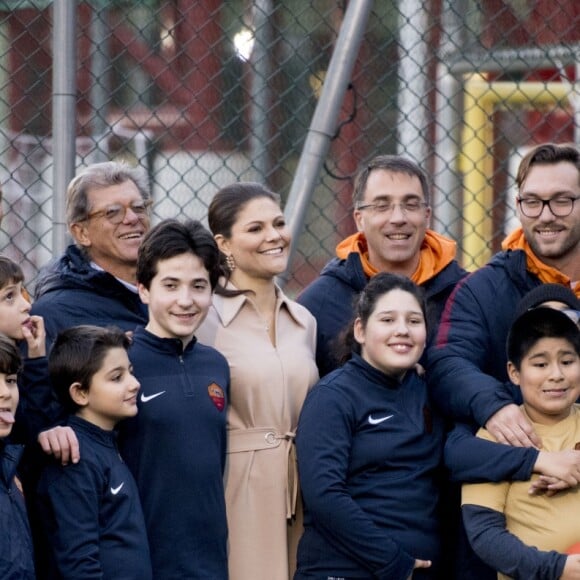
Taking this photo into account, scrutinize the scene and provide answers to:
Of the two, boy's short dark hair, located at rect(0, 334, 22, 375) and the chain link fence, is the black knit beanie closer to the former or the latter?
boy's short dark hair, located at rect(0, 334, 22, 375)

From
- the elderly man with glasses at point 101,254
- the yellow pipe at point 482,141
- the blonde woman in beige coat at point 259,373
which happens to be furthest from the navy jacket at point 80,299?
the yellow pipe at point 482,141

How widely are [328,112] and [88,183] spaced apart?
38.9 inches

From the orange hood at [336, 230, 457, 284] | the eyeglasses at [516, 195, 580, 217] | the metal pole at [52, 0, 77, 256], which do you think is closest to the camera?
the eyeglasses at [516, 195, 580, 217]

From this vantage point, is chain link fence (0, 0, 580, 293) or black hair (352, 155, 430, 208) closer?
black hair (352, 155, 430, 208)

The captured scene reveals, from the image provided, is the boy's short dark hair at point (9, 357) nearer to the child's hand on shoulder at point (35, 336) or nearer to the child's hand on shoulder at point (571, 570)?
the child's hand on shoulder at point (35, 336)

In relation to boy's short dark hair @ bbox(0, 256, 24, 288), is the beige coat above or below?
below

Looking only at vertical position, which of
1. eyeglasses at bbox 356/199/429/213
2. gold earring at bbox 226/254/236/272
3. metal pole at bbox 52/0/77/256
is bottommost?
gold earring at bbox 226/254/236/272

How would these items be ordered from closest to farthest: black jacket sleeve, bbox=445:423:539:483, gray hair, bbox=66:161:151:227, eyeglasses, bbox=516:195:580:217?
black jacket sleeve, bbox=445:423:539:483
eyeglasses, bbox=516:195:580:217
gray hair, bbox=66:161:151:227

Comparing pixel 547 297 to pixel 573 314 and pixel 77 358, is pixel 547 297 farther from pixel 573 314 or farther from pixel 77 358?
pixel 77 358

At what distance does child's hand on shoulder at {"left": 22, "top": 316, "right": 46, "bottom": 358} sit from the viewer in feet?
11.3

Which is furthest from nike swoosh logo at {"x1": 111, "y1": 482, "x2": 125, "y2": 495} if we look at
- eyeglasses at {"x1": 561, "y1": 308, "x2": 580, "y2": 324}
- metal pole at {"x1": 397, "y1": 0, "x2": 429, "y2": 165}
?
metal pole at {"x1": 397, "y1": 0, "x2": 429, "y2": 165}

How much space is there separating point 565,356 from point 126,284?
4.36 feet

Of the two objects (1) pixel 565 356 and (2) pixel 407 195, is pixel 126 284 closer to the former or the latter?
(2) pixel 407 195

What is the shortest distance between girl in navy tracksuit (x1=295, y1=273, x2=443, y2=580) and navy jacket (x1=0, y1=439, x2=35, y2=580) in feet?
2.63
